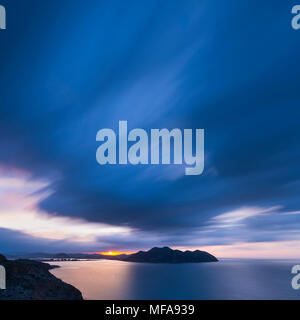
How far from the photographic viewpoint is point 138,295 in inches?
4924
